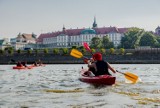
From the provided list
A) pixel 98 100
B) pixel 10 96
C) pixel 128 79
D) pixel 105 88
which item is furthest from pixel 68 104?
pixel 128 79

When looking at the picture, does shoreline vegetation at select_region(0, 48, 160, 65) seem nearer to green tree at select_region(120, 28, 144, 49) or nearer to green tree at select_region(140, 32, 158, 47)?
green tree at select_region(120, 28, 144, 49)

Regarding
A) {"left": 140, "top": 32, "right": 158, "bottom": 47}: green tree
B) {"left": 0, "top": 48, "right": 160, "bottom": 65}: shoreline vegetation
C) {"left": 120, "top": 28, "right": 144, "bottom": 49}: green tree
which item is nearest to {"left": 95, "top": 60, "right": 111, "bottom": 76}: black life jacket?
{"left": 0, "top": 48, "right": 160, "bottom": 65}: shoreline vegetation

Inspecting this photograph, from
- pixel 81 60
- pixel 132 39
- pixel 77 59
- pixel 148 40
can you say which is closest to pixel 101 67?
pixel 81 60

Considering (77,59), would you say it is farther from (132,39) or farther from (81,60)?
(132,39)

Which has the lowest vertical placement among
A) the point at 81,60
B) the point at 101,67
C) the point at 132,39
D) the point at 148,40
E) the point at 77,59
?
the point at 81,60

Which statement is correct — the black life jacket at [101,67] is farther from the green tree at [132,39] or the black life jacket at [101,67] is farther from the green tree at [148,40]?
the green tree at [148,40]

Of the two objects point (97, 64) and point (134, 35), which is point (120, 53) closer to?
point (134, 35)

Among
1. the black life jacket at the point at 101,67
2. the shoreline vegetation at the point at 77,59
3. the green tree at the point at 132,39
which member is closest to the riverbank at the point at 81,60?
the shoreline vegetation at the point at 77,59

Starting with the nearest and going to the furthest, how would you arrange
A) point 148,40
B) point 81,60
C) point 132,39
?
point 81,60 < point 132,39 < point 148,40

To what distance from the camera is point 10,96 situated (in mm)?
15062

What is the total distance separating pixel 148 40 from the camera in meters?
138

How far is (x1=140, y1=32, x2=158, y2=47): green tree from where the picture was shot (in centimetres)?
13675

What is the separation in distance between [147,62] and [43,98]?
80.7 metres

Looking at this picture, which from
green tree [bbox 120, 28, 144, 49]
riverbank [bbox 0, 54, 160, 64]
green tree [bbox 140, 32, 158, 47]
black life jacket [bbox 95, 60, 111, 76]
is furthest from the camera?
green tree [bbox 140, 32, 158, 47]
